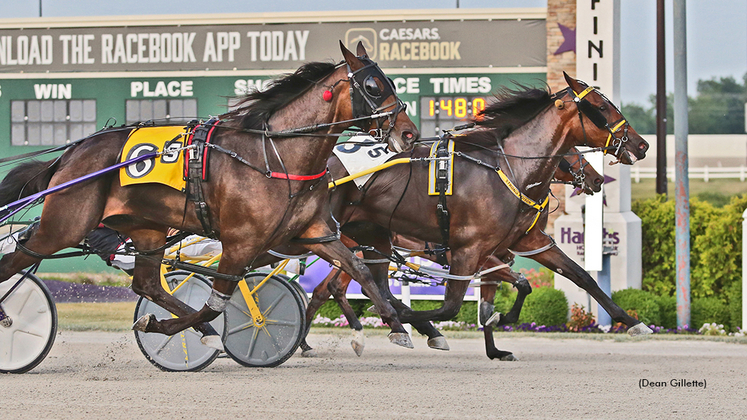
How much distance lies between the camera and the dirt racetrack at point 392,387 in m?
4.98

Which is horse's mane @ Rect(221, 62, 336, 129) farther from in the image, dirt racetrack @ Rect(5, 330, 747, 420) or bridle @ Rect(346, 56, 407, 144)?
dirt racetrack @ Rect(5, 330, 747, 420)

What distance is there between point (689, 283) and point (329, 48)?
17.8ft

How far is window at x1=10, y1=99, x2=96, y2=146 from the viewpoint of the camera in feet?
41.2

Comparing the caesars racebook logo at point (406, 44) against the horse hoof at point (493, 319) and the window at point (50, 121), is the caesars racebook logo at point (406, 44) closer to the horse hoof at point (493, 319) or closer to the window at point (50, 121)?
the window at point (50, 121)

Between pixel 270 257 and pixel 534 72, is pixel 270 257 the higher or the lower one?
the lower one

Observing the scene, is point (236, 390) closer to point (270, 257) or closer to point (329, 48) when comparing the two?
point (270, 257)

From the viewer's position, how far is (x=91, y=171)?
6074 mm

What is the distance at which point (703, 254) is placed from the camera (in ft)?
37.0

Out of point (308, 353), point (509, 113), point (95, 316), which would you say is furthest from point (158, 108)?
point (509, 113)

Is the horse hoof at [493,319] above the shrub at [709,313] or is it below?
above

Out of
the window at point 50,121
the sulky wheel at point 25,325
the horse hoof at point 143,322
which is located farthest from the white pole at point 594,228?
the window at point 50,121

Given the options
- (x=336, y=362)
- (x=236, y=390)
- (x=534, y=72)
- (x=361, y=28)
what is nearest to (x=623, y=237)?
(x=534, y=72)

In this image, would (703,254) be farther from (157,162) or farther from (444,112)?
(157,162)

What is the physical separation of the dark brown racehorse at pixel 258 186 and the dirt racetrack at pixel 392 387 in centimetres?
52
